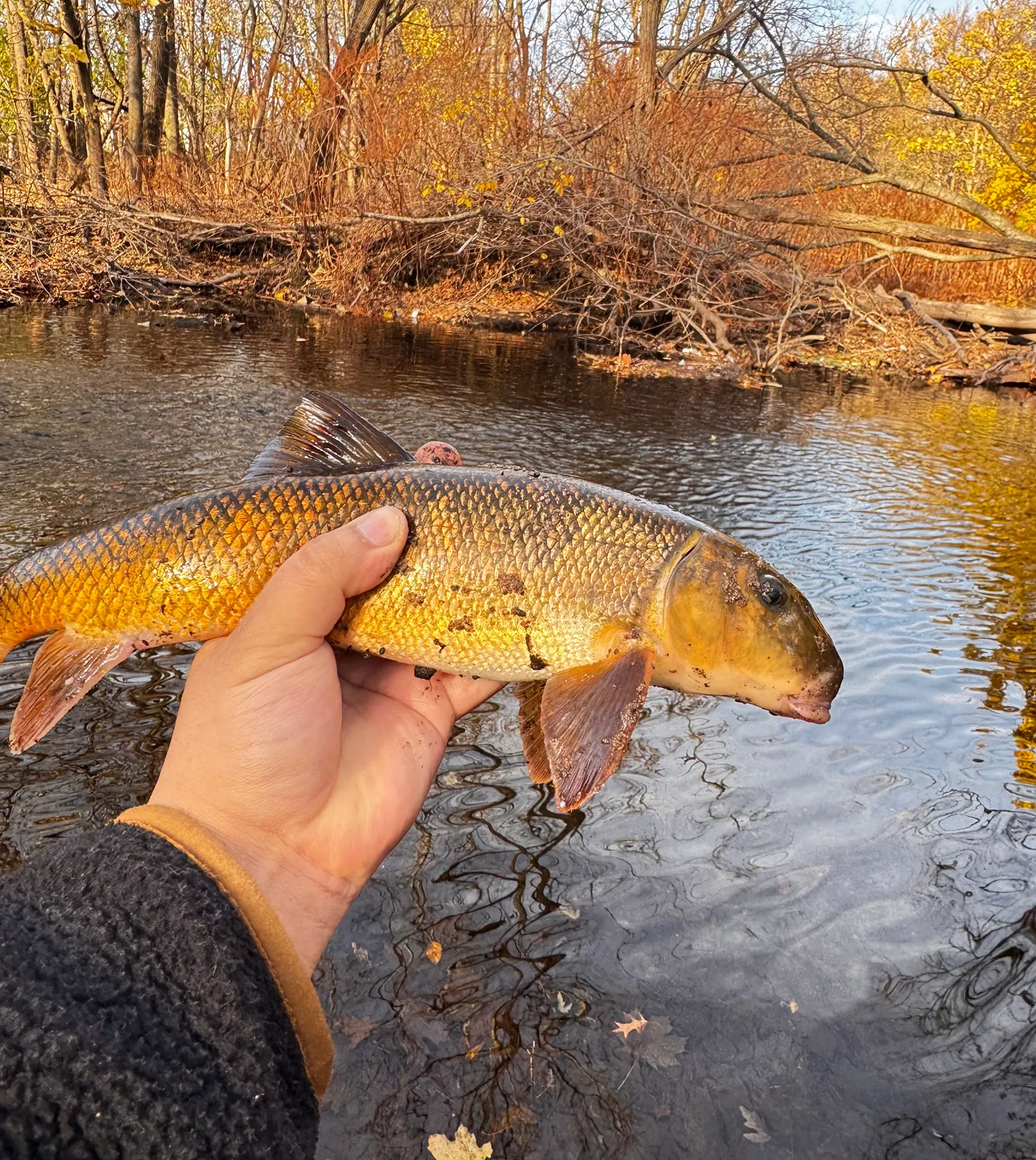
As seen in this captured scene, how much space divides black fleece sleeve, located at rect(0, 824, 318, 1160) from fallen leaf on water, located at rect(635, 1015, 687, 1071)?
1.82m

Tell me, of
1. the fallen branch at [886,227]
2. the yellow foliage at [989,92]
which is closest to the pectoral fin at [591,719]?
the fallen branch at [886,227]

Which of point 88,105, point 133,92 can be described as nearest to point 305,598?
point 88,105

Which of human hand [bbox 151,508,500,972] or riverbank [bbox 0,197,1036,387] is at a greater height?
riverbank [bbox 0,197,1036,387]

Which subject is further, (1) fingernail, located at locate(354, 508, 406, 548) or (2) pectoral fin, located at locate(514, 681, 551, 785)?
(2) pectoral fin, located at locate(514, 681, 551, 785)

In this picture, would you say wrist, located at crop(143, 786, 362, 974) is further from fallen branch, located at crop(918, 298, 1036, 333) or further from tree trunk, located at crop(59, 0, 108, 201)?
tree trunk, located at crop(59, 0, 108, 201)

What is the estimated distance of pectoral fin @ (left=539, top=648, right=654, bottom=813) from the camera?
280 centimetres

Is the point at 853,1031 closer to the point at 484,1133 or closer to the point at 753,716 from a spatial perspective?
the point at 484,1133

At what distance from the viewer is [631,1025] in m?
3.46

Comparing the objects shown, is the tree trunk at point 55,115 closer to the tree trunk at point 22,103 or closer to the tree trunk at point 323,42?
the tree trunk at point 22,103

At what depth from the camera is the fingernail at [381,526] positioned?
283cm

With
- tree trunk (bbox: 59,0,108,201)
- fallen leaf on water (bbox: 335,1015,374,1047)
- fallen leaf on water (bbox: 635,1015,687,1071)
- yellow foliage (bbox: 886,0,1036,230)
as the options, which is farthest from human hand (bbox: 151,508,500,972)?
yellow foliage (bbox: 886,0,1036,230)

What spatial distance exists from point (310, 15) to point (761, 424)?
30814 mm

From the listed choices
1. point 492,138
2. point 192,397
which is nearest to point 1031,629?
point 192,397

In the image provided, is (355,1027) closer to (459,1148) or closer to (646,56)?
(459,1148)
